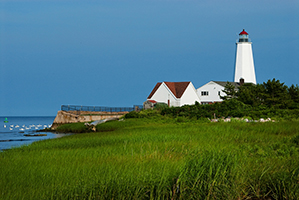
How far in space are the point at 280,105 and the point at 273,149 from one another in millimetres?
23287

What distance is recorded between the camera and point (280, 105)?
108 ft

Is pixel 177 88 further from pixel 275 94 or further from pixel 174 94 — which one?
pixel 275 94

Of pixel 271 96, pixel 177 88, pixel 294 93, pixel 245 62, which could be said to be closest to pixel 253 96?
pixel 271 96

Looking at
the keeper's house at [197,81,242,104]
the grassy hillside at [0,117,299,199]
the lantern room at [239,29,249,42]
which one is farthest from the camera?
the lantern room at [239,29,249,42]

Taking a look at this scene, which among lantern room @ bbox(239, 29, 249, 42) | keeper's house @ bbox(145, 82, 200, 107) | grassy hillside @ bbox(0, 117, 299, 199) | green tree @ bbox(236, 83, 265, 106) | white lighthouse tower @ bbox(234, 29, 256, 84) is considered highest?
lantern room @ bbox(239, 29, 249, 42)

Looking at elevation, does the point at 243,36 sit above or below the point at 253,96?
above

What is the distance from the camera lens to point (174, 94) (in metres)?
59.2

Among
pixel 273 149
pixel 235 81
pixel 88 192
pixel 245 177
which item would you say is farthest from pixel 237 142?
pixel 235 81

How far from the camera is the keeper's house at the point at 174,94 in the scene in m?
59.0

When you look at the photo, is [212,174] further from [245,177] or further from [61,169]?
[61,169]

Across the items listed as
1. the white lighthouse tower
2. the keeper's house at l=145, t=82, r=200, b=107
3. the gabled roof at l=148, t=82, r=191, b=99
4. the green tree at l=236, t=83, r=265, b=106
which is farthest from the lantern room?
the green tree at l=236, t=83, r=265, b=106

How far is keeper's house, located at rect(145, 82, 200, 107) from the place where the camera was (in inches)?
2321

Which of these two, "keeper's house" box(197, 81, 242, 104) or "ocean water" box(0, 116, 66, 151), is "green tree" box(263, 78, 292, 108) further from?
"keeper's house" box(197, 81, 242, 104)

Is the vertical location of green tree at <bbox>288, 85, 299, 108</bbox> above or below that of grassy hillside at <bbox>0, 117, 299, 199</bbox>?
above
